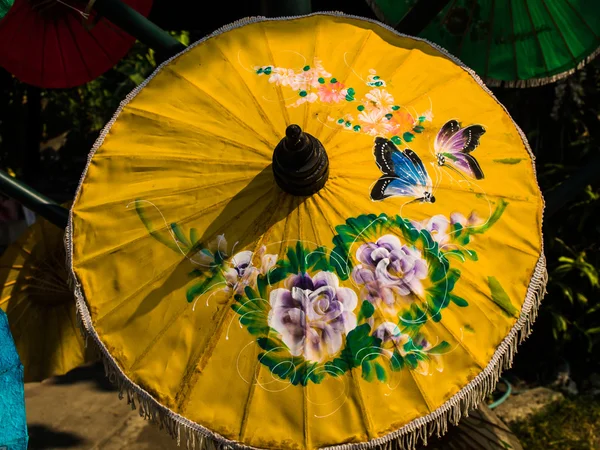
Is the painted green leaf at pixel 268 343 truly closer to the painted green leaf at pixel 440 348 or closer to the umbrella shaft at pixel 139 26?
the painted green leaf at pixel 440 348

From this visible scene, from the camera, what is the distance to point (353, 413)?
5.79 ft

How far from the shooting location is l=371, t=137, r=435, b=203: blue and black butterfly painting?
1939 mm

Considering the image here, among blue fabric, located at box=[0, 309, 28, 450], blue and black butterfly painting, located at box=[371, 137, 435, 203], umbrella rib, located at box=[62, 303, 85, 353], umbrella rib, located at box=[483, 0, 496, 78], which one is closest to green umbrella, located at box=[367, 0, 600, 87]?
umbrella rib, located at box=[483, 0, 496, 78]

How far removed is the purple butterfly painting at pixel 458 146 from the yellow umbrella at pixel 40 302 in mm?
2137

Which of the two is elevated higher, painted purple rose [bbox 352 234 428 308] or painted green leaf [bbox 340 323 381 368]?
painted purple rose [bbox 352 234 428 308]

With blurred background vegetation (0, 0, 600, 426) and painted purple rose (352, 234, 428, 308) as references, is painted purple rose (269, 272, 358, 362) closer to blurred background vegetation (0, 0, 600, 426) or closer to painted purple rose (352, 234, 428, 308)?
painted purple rose (352, 234, 428, 308)

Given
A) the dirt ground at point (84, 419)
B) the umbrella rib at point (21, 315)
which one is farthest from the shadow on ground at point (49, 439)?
the umbrella rib at point (21, 315)

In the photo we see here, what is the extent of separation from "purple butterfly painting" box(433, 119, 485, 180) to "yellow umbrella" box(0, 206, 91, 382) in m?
2.14

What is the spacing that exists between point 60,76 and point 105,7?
1.88 meters

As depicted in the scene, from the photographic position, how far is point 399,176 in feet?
6.41

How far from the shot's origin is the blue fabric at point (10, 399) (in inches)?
72.7

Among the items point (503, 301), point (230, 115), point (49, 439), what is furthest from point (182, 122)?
point (49, 439)

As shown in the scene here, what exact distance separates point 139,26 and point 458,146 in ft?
4.00

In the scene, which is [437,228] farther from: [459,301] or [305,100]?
[305,100]
